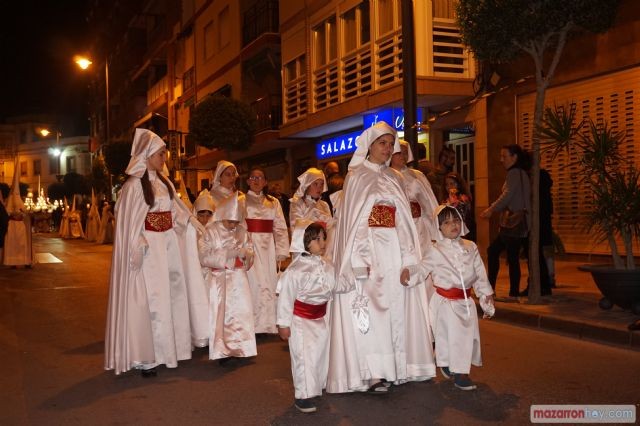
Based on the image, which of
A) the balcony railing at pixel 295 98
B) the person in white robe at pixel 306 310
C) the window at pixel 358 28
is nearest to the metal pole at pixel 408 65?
the person in white robe at pixel 306 310

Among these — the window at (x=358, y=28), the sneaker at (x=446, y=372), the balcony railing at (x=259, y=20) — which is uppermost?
the balcony railing at (x=259, y=20)

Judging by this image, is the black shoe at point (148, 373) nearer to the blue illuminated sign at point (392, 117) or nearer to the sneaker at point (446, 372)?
the sneaker at point (446, 372)

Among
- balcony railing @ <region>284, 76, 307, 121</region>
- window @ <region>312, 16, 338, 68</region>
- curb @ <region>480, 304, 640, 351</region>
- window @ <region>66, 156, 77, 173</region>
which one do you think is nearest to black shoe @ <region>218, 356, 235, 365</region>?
curb @ <region>480, 304, 640, 351</region>

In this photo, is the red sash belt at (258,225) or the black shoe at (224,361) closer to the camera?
the black shoe at (224,361)

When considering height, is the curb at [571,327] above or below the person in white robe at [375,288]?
below

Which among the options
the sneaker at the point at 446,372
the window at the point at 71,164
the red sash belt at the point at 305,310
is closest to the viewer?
the red sash belt at the point at 305,310

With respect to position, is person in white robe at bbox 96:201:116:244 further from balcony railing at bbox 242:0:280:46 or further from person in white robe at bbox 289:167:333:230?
person in white robe at bbox 289:167:333:230

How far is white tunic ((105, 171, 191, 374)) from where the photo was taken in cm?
659

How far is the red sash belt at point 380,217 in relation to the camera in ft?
19.0

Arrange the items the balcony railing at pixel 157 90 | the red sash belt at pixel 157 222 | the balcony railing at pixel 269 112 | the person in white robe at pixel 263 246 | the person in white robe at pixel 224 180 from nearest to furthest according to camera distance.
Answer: the red sash belt at pixel 157 222 < the person in white robe at pixel 263 246 < the person in white robe at pixel 224 180 < the balcony railing at pixel 269 112 < the balcony railing at pixel 157 90

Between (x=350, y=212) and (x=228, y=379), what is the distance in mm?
1892

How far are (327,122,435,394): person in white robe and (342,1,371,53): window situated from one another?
14350mm

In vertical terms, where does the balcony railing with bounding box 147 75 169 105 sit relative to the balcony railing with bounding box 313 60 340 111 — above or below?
above

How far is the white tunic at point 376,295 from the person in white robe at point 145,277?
1891mm
